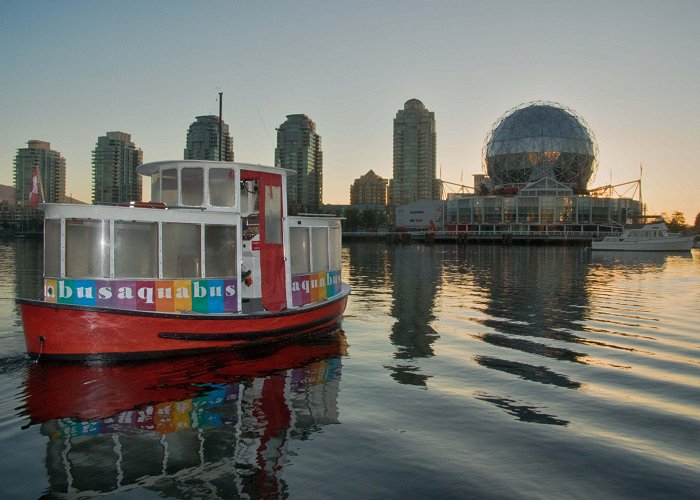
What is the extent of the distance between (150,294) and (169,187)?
3.36m

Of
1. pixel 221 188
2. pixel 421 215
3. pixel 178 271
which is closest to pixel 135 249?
pixel 178 271

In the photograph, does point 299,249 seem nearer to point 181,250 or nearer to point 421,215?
point 181,250

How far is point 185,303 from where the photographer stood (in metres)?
13.9

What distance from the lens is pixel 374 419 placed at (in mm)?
9570

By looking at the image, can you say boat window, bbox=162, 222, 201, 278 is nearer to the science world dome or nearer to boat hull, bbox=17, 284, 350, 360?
boat hull, bbox=17, 284, 350, 360

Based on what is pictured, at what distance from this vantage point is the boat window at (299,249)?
55.5 ft

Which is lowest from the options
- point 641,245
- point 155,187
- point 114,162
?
point 641,245

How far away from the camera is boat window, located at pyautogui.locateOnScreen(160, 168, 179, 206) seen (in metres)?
15.2

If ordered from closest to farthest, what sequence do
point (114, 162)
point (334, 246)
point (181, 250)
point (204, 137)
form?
point (181, 250) < point (334, 246) < point (204, 137) < point (114, 162)

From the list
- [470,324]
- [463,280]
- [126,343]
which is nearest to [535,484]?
[126,343]

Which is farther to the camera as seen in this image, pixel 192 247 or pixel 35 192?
pixel 192 247

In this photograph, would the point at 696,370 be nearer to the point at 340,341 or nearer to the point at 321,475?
the point at 340,341

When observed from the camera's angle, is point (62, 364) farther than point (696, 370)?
No

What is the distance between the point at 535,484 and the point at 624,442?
2.40 m
